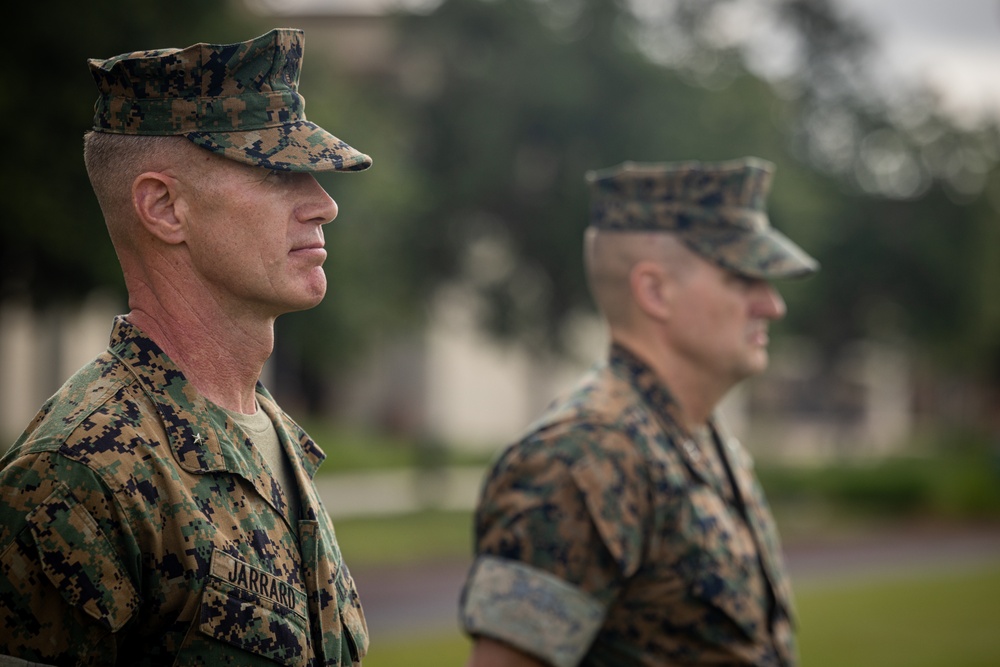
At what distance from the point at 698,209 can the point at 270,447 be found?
219 cm

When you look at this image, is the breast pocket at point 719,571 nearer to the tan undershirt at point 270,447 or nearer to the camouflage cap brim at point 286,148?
the tan undershirt at point 270,447

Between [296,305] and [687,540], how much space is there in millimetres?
1769

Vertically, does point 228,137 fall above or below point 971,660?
above

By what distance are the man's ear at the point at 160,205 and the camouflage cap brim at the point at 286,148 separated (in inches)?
4.1

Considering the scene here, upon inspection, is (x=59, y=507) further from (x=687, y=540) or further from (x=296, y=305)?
(x=687, y=540)

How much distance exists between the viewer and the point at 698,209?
429 centimetres

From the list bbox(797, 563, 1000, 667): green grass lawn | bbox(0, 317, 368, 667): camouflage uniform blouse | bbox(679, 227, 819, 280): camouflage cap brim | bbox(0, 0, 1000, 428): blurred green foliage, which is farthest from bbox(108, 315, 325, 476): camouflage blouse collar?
bbox(0, 0, 1000, 428): blurred green foliage

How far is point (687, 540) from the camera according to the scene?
3.76 m

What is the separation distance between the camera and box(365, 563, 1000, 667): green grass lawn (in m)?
10.1

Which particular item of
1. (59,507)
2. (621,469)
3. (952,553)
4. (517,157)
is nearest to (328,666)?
(59,507)

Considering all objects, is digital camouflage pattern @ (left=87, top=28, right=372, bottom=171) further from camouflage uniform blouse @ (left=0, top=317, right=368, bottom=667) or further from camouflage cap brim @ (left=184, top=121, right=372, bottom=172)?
camouflage uniform blouse @ (left=0, top=317, right=368, bottom=667)

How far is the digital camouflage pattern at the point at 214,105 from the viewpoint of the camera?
2352 millimetres

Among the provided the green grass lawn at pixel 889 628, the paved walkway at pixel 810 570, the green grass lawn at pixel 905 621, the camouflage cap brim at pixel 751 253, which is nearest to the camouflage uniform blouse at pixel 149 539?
the camouflage cap brim at pixel 751 253

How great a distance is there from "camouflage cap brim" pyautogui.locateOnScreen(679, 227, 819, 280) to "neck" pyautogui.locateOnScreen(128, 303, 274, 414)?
208cm
